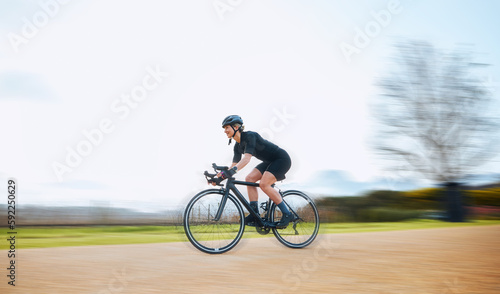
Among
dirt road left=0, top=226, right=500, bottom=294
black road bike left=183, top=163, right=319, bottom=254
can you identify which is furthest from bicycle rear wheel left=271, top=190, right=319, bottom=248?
dirt road left=0, top=226, right=500, bottom=294

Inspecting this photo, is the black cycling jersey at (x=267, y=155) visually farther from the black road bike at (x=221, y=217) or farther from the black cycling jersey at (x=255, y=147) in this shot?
the black road bike at (x=221, y=217)

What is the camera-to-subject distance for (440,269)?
5496mm

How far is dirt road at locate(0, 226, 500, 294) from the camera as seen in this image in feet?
14.5

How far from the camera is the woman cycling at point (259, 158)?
670 centimetres

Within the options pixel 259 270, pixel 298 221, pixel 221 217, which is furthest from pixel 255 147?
pixel 259 270

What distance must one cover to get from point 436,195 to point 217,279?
2582 cm

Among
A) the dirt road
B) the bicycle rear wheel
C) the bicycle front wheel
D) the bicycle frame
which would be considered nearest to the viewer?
the dirt road

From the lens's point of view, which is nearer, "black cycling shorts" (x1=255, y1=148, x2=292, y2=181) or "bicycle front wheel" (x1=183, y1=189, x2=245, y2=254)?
"bicycle front wheel" (x1=183, y1=189, x2=245, y2=254)

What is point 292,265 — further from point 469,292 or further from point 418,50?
point 418,50

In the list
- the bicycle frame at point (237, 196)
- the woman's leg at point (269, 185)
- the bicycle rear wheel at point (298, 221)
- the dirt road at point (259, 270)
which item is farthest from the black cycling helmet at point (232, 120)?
the dirt road at point (259, 270)

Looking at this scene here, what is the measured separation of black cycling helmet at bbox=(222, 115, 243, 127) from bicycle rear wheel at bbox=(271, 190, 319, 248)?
1474 millimetres

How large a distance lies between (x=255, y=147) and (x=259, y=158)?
0.98ft

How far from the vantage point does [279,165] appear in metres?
7.09

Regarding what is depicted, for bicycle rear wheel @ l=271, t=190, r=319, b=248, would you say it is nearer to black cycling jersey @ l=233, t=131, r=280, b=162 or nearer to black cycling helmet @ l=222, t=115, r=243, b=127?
black cycling jersey @ l=233, t=131, r=280, b=162
